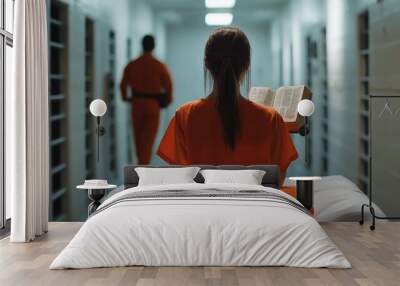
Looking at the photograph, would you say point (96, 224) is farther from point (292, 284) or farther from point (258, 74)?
point (258, 74)

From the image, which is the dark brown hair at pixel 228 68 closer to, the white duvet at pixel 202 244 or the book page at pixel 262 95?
the book page at pixel 262 95

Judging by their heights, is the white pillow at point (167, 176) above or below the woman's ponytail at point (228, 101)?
below

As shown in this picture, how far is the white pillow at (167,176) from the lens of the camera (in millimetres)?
6758

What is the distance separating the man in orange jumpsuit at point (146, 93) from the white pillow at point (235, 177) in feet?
3.69

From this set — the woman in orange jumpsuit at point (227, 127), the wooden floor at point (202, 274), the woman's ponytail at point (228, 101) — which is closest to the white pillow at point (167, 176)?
the woman in orange jumpsuit at point (227, 127)

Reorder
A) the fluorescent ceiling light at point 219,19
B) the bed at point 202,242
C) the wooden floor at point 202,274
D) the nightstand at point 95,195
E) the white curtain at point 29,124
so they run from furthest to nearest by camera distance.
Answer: the fluorescent ceiling light at point 219,19
the nightstand at point 95,195
the white curtain at point 29,124
the bed at point 202,242
the wooden floor at point 202,274

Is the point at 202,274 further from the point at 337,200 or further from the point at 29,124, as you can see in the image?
the point at 337,200

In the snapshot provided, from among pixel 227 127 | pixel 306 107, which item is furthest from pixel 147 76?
pixel 306 107

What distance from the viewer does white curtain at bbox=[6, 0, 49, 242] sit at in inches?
244

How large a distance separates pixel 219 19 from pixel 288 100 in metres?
1.12

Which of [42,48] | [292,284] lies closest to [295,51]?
[42,48]

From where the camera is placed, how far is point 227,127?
7.32m

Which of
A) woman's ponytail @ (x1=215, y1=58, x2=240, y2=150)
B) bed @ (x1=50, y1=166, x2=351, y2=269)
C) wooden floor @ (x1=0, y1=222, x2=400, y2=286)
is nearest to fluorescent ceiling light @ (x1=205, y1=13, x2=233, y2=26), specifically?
woman's ponytail @ (x1=215, y1=58, x2=240, y2=150)

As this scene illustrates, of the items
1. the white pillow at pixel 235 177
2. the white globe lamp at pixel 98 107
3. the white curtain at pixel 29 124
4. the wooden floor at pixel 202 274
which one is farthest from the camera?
the white globe lamp at pixel 98 107
